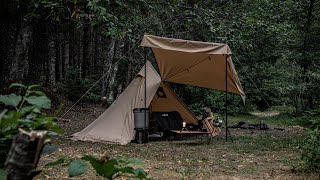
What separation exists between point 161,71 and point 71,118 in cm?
367

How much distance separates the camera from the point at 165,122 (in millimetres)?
10125

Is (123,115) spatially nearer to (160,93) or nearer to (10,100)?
(160,93)

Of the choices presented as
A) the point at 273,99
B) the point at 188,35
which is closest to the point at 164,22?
the point at 188,35

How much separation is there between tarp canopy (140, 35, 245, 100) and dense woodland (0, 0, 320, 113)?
593mm

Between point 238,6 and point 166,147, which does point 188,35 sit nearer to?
point 238,6

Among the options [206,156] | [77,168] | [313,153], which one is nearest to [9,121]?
[77,168]

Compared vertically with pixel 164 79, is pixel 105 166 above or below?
below

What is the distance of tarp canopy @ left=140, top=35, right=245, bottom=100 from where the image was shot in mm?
8672

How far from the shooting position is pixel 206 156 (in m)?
7.35

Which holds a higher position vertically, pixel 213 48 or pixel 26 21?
pixel 26 21

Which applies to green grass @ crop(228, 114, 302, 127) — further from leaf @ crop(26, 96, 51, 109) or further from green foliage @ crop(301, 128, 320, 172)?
leaf @ crop(26, 96, 51, 109)

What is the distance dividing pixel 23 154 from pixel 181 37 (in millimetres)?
13381

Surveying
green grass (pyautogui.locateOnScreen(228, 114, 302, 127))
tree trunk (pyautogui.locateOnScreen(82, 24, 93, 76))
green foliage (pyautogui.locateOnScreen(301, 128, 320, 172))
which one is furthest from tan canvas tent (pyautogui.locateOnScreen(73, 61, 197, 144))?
tree trunk (pyautogui.locateOnScreen(82, 24, 93, 76))

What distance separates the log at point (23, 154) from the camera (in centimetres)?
182
